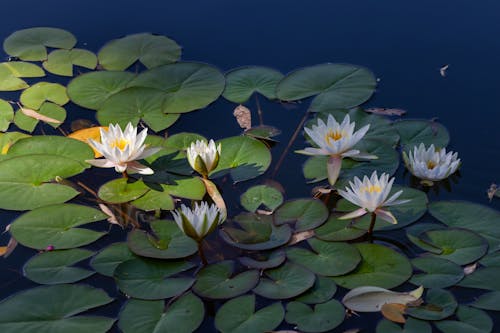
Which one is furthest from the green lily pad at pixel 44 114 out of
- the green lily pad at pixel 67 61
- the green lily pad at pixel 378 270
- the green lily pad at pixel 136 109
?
the green lily pad at pixel 378 270

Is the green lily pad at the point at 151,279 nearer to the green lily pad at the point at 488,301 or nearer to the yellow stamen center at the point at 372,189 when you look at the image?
the yellow stamen center at the point at 372,189

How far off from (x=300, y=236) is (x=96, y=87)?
1741 millimetres

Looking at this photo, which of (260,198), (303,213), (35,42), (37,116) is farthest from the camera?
(35,42)

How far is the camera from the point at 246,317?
96.6 inches

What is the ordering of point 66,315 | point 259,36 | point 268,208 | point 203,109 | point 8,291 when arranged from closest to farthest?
point 66,315 → point 8,291 → point 268,208 → point 203,109 → point 259,36

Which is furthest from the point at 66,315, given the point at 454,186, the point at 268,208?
the point at 454,186

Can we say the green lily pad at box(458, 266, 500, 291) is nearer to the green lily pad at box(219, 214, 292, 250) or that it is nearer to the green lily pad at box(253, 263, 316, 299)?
the green lily pad at box(253, 263, 316, 299)

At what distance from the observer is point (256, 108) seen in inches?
147

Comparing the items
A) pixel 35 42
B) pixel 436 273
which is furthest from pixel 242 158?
pixel 35 42

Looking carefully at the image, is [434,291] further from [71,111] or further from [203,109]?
[71,111]

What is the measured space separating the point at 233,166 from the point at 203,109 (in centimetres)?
62

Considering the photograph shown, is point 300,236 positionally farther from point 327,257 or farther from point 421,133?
point 421,133

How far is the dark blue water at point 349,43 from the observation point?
357 cm

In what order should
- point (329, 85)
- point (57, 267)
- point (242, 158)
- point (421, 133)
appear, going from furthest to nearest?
point (329, 85) < point (421, 133) < point (242, 158) < point (57, 267)
